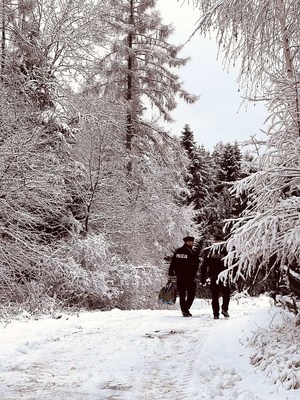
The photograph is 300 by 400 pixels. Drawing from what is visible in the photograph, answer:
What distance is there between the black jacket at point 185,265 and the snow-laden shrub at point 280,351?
3.92 m

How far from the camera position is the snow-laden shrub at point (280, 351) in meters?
4.46

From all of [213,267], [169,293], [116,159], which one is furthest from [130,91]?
[213,267]

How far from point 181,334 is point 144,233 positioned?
1115cm

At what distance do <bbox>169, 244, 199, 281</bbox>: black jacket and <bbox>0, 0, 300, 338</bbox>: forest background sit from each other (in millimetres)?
705

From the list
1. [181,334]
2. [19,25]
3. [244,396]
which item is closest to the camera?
[244,396]

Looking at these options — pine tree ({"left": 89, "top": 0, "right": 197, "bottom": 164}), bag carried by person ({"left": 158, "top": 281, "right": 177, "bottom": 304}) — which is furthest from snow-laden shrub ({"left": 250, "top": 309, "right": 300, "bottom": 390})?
pine tree ({"left": 89, "top": 0, "right": 197, "bottom": 164})

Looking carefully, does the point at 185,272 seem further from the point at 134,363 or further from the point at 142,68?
the point at 142,68

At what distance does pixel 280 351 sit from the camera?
5.23 metres

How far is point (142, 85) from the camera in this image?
856 inches

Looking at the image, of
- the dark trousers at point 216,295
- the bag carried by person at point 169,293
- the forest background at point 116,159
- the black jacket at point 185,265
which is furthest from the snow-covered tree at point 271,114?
the bag carried by person at point 169,293

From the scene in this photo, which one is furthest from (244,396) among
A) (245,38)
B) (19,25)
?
(19,25)

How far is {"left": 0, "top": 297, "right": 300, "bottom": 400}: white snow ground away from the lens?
440cm

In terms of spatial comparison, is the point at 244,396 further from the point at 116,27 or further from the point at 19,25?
the point at 116,27

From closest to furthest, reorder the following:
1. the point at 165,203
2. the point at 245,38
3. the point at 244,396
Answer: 1. the point at 244,396
2. the point at 245,38
3. the point at 165,203
